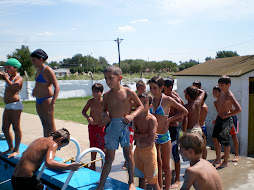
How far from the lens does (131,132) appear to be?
3.34 metres

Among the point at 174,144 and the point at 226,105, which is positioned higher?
the point at 226,105

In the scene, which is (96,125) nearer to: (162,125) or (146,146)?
(162,125)

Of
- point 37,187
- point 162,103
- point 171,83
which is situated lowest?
point 37,187

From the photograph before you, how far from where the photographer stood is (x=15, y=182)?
3.09 meters

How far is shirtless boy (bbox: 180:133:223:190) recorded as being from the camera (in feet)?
7.19

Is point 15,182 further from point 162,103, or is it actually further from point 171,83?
point 171,83

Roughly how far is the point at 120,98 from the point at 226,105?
317cm

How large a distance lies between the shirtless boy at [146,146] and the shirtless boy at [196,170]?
109cm

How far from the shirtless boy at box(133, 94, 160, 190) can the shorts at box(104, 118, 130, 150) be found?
0.41 meters

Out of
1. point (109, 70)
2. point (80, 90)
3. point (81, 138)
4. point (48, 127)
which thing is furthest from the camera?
point (80, 90)

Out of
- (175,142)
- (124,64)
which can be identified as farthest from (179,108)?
(124,64)

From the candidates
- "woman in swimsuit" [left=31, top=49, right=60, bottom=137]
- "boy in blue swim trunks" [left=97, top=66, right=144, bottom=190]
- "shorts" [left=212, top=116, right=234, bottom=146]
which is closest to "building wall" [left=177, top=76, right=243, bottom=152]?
"shorts" [left=212, top=116, right=234, bottom=146]

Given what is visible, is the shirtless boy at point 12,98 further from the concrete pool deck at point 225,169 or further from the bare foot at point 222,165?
the bare foot at point 222,165

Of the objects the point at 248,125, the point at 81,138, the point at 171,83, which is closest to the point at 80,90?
the point at 81,138
